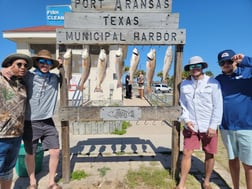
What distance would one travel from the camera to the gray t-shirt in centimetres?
312

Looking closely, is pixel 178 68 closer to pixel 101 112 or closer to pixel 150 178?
pixel 101 112

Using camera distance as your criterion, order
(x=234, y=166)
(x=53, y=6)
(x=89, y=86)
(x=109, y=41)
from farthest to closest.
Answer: (x=53, y=6), (x=89, y=86), (x=109, y=41), (x=234, y=166)

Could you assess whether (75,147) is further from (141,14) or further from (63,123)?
(141,14)

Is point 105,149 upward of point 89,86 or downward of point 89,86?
downward

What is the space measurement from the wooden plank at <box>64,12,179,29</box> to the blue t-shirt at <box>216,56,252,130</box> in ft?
4.20

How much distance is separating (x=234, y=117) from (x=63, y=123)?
8.60 feet

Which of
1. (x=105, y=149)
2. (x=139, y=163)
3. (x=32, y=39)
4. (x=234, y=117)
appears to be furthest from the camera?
(x=32, y=39)

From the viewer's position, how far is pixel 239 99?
2914 mm

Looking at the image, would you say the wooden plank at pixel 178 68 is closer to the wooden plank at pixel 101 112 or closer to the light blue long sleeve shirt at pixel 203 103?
the wooden plank at pixel 101 112

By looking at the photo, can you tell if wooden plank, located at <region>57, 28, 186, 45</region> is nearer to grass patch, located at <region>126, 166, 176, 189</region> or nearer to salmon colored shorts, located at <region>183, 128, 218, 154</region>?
salmon colored shorts, located at <region>183, 128, 218, 154</region>

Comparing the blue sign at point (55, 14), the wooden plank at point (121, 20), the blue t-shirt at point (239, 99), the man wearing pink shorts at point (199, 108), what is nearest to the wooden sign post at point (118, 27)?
the wooden plank at point (121, 20)

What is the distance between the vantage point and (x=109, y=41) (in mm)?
3547

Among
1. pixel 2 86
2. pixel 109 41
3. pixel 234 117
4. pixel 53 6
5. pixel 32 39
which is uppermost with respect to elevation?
pixel 53 6

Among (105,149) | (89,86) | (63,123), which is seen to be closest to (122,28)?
(63,123)
